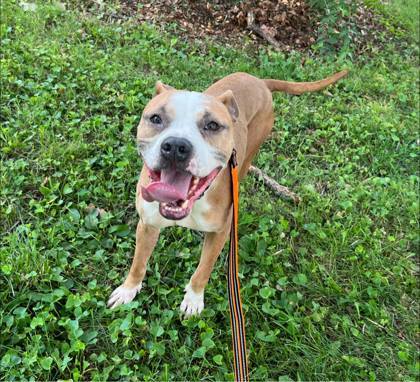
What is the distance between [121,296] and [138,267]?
233 mm

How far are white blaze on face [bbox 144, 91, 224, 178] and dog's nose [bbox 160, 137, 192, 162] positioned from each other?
0.12 ft

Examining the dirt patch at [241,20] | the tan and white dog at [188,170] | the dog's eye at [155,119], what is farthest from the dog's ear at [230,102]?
the dirt patch at [241,20]

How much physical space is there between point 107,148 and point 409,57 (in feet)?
16.9

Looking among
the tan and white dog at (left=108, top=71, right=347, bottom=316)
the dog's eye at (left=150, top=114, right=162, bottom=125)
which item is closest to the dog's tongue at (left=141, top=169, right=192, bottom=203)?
the tan and white dog at (left=108, top=71, right=347, bottom=316)

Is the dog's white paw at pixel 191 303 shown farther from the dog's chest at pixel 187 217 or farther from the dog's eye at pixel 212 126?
the dog's eye at pixel 212 126

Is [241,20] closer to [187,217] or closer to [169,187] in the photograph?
[187,217]

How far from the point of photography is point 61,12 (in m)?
5.66

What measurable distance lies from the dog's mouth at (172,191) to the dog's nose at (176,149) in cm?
9

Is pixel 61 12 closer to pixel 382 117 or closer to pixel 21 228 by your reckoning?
pixel 21 228

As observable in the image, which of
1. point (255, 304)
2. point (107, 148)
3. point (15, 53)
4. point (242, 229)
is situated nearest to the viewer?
point (255, 304)

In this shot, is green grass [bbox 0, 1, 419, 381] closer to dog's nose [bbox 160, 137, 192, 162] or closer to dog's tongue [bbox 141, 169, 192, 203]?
dog's tongue [bbox 141, 169, 192, 203]

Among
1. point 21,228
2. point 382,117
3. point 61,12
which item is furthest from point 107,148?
point 382,117

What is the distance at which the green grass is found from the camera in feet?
9.76

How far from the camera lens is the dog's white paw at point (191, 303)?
10.3 ft
